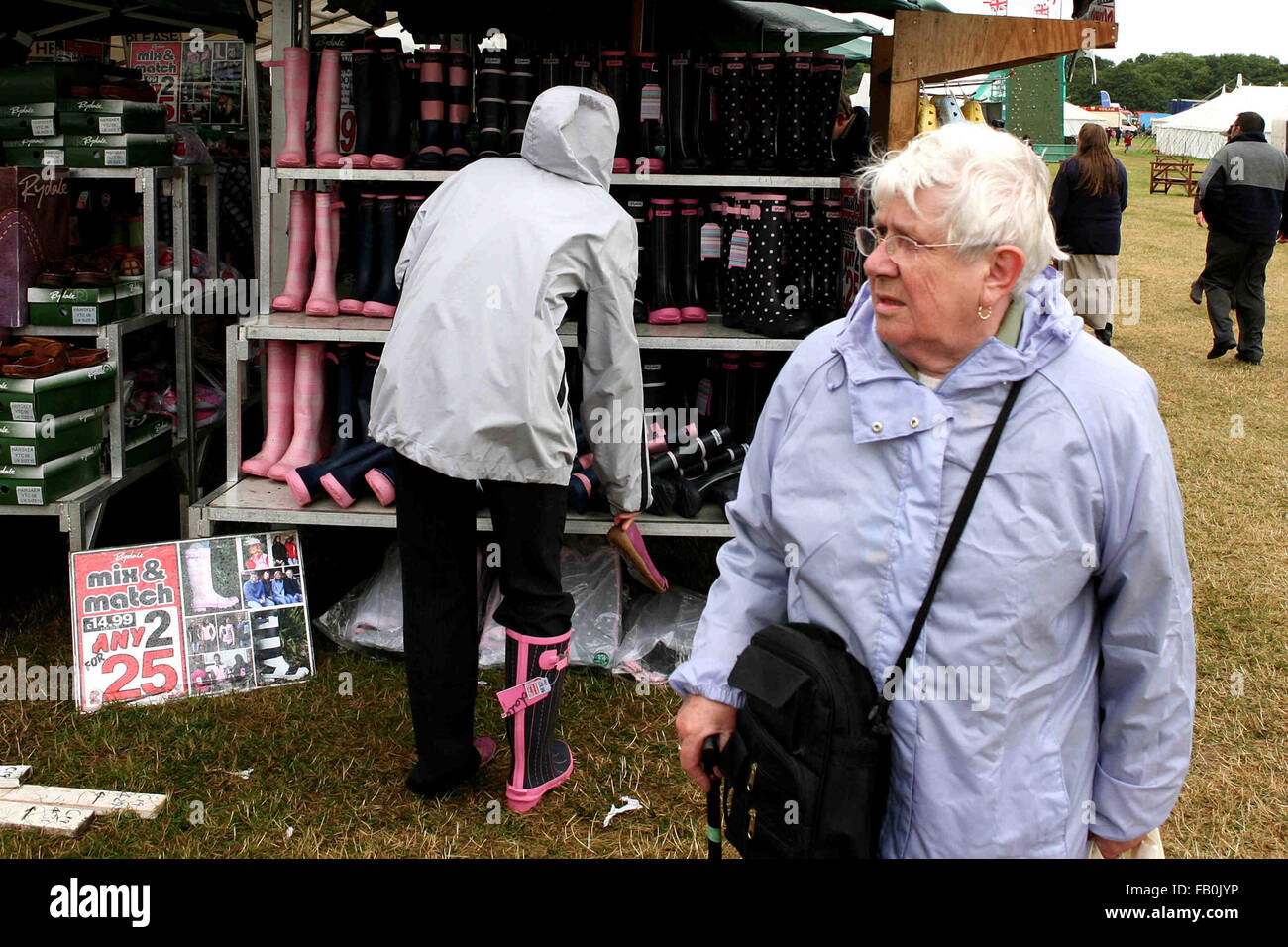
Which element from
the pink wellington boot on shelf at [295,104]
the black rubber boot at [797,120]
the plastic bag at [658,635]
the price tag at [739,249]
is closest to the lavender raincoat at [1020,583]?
the plastic bag at [658,635]

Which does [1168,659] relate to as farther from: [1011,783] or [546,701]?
[546,701]

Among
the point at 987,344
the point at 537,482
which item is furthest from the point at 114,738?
the point at 987,344

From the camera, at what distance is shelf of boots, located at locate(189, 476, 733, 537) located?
4.41 m

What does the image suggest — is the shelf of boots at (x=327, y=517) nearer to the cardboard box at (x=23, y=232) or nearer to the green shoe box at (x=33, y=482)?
the green shoe box at (x=33, y=482)

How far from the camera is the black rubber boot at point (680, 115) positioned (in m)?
4.69

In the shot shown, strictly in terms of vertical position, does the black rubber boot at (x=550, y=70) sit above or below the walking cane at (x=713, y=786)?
above

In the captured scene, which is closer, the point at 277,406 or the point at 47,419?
the point at 47,419

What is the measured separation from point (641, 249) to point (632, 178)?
1.27 ft

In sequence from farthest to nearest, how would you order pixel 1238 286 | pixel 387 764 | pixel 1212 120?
pixel 1212 120 < pixel 1238 286 < pixel 387 764

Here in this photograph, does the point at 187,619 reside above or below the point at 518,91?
below

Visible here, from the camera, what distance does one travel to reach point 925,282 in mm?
1744

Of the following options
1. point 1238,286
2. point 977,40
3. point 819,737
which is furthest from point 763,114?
point 1238,286
